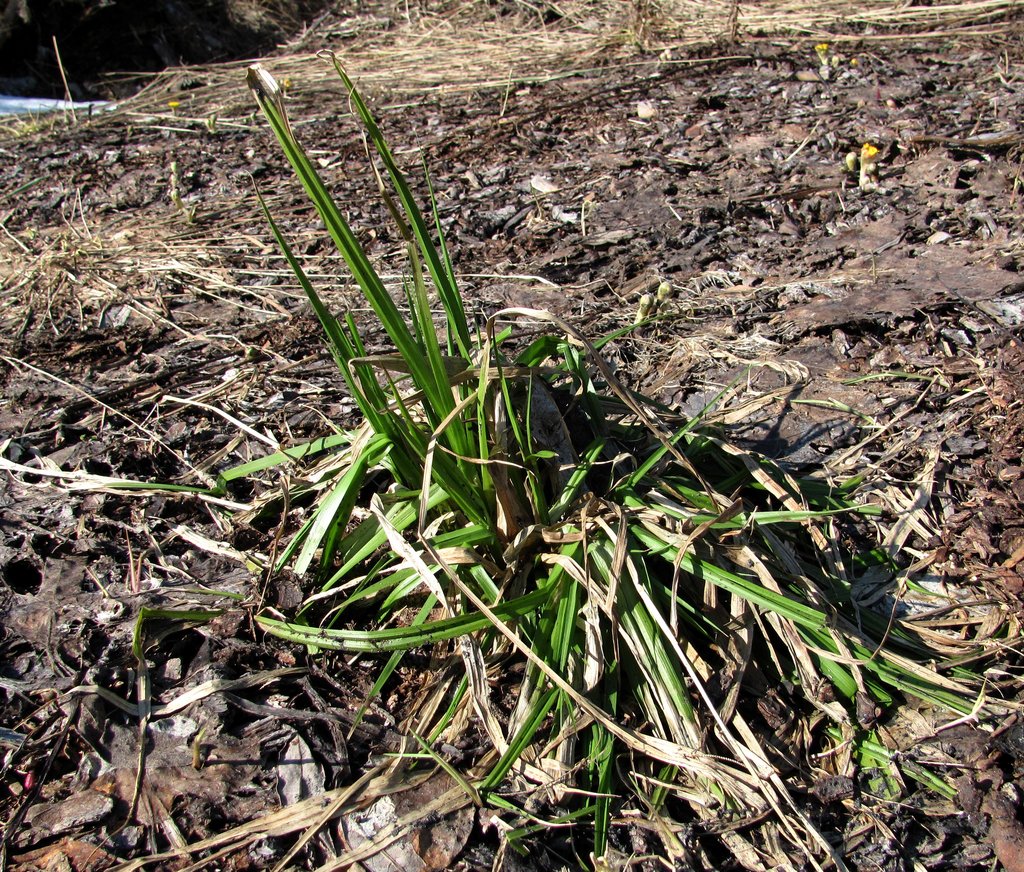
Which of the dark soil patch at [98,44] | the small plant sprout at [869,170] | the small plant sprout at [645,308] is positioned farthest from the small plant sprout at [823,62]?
the dark soil patch at [98,44]

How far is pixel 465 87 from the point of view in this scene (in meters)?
5.04

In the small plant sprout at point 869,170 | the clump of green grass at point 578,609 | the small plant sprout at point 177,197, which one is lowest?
the clump of green grass at point 578,609

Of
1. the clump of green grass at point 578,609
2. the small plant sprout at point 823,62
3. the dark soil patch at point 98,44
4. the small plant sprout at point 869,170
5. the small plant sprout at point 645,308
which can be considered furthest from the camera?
the dark soil patch at point 98,44

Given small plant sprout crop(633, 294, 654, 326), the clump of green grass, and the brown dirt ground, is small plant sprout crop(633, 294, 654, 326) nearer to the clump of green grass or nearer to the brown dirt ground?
the brown dirt ground

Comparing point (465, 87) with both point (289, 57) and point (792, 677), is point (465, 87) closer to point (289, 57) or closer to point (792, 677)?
point (289, 57)

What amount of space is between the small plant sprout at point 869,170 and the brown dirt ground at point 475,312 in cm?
6

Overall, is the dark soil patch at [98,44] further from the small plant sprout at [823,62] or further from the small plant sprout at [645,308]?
the small plant sprout at [645,308]

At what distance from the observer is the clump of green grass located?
1.52 meters

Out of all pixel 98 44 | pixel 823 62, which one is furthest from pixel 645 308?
pixel 98 44

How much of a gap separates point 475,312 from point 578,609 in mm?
1383

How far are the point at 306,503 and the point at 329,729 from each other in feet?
2.04

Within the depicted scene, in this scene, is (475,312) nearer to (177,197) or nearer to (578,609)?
(578,609)

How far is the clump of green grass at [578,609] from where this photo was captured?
152 cm

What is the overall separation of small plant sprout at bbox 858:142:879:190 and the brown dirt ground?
0.06 metres
